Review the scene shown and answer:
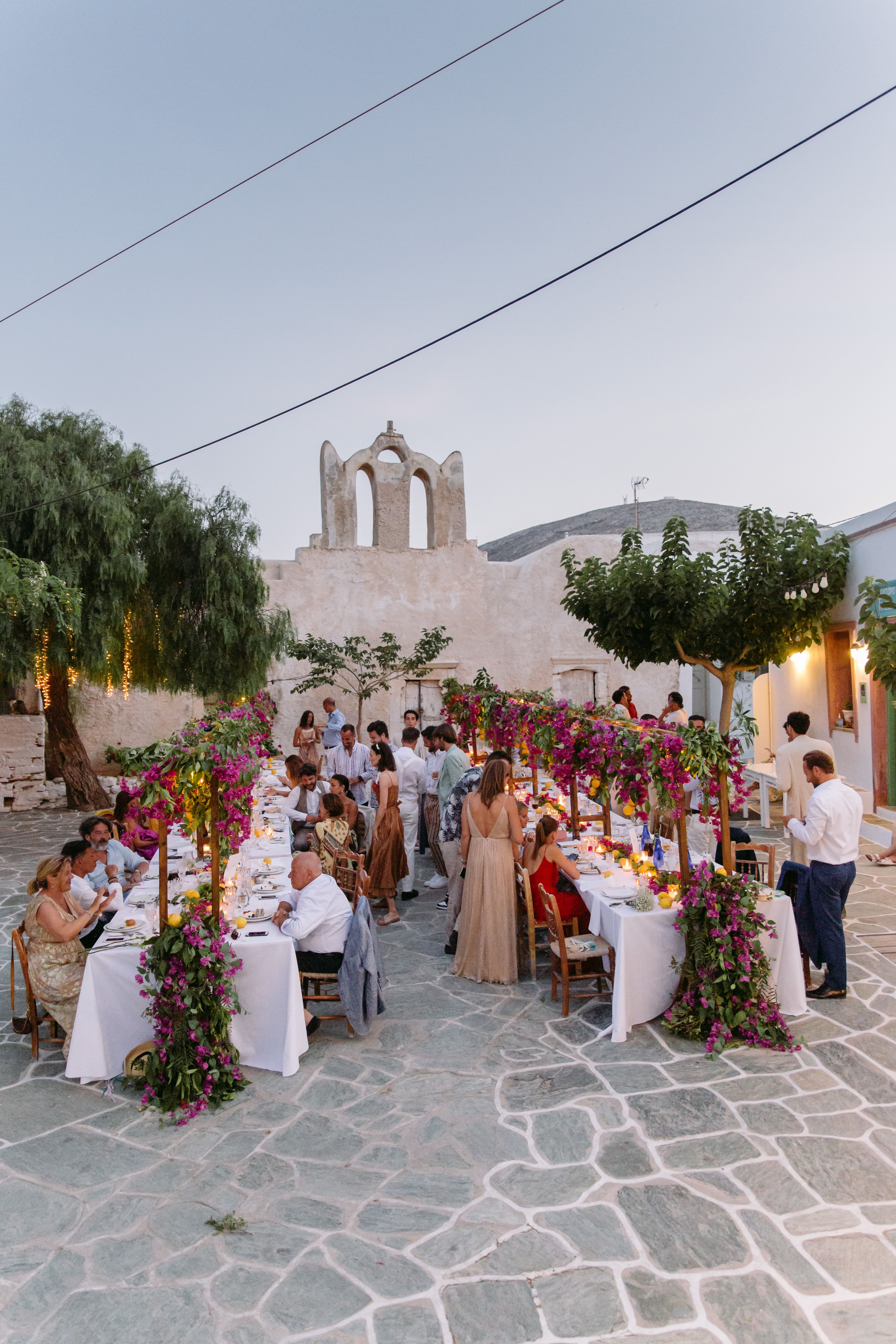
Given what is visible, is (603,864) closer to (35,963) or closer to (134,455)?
(35,963)

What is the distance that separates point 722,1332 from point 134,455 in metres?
14.8

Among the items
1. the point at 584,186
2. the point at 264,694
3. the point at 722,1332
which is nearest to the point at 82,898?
the point at 722,1332

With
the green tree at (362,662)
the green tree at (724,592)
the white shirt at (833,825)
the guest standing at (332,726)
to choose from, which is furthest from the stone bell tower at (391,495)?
the white shirt at (833,825)

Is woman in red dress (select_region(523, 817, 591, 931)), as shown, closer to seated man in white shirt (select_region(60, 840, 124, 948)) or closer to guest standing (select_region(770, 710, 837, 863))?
guest standing (select_region(770, 710, 837, 863))

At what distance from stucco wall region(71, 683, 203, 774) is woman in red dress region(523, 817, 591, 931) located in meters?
13.6

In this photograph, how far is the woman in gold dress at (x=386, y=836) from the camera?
8812 millimetres

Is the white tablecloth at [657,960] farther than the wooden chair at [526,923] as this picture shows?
No

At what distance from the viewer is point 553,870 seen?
6723mm

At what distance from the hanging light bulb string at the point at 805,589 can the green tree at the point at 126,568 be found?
8916 mm

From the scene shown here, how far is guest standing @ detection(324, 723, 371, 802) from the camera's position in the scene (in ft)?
34.6

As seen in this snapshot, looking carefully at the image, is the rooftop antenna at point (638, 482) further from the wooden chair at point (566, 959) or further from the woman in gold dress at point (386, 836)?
the wooden chair at point (566, 959)

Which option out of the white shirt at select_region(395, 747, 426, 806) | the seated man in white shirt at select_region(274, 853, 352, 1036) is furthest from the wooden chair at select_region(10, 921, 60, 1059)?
the white shirt at select_region(395, 747, 426, 806)

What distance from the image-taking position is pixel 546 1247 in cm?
372

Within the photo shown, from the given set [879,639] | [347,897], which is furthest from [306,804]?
[879,639]
